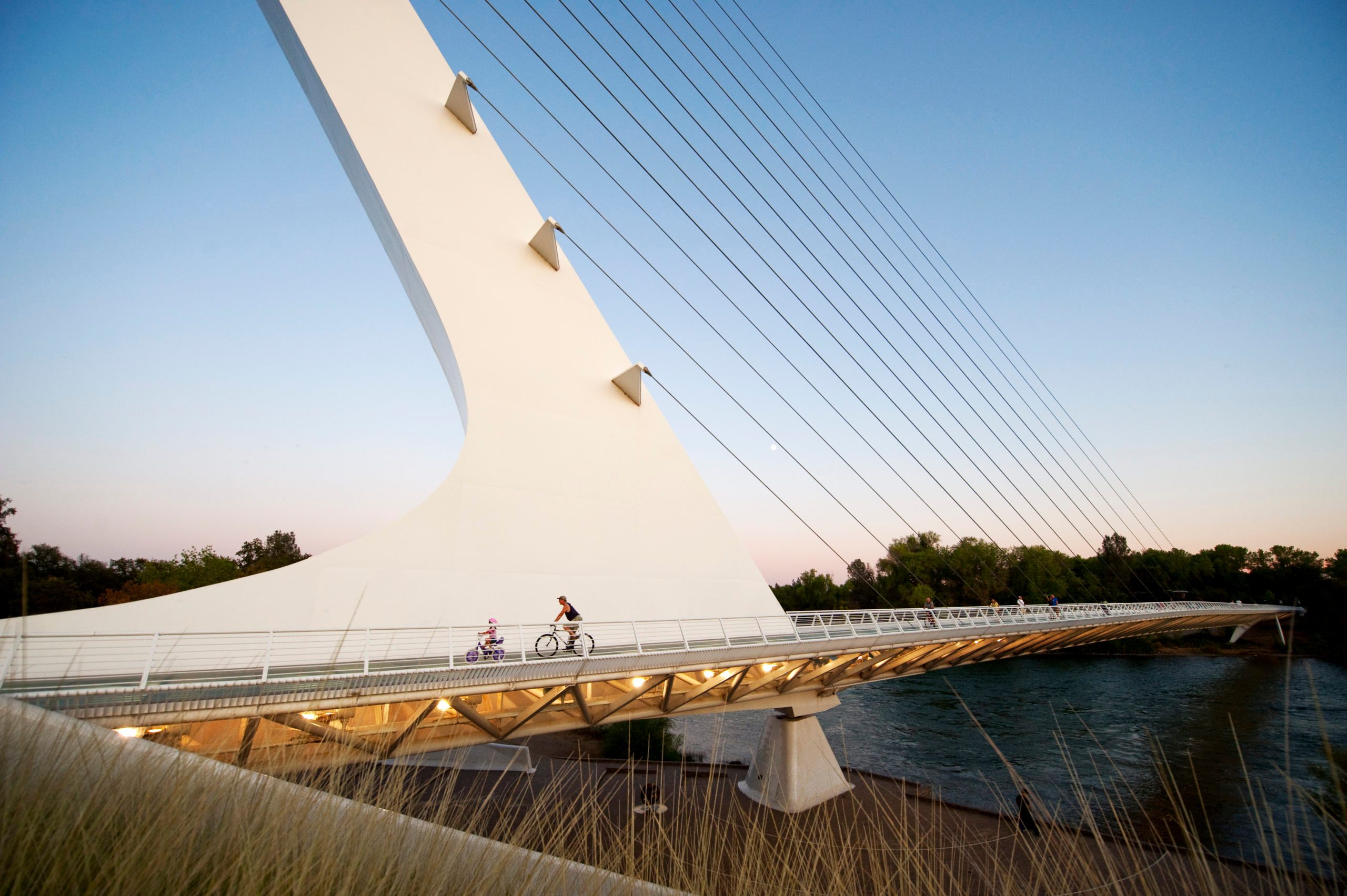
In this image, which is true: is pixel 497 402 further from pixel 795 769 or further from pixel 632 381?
pixel 795 769

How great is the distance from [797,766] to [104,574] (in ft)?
162

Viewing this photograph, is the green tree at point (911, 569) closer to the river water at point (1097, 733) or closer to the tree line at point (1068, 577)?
the tree line at point (1068, 577)

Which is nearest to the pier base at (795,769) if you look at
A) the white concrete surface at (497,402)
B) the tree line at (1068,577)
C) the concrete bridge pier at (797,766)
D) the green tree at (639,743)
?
the concrete bridge pier at (797,766)

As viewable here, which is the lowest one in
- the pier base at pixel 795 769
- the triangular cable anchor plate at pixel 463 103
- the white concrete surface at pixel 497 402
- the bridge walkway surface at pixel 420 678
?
the pier base at pixel 795 769

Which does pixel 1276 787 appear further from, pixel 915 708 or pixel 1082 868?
pixel 1082 868

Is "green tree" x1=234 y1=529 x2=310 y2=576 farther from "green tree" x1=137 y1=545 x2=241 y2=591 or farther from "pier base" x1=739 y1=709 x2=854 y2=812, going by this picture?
"pier base" x1=739 y1=709 x2=854 y2=812

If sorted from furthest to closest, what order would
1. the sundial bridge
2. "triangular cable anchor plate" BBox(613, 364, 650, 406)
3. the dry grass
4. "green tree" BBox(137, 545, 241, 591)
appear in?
"green tree" BBox(137, 545, 241, 591) → "triangular cable anchor plate" BBox(613, 364, 650, 406) → the sundial bridge → the dry grass

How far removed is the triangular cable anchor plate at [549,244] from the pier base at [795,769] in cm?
1250

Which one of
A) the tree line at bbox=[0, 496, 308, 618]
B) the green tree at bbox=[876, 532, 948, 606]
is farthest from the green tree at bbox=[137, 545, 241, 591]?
the green tree at bbox=[876, 532, 948, 606]

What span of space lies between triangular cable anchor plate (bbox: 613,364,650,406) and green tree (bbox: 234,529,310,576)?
142ft

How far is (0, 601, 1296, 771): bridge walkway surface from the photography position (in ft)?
17.5

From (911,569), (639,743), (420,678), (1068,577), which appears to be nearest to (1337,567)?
(1068,577)

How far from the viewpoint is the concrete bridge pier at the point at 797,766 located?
14922 millimetres

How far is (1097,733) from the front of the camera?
2364 cm
